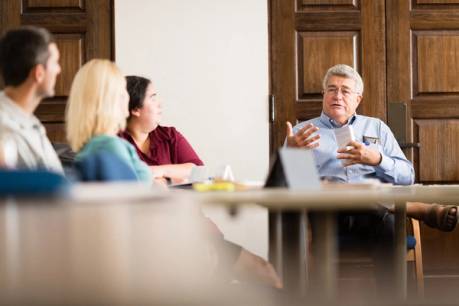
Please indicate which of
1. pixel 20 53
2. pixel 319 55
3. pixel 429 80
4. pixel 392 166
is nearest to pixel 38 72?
pixel 20 53

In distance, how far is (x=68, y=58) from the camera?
205 inches

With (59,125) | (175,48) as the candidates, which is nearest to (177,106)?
(175,48)

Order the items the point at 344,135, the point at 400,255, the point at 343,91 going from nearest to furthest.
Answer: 1. the point at 400,255
2. the point at 344,135
3. the point at 343,91

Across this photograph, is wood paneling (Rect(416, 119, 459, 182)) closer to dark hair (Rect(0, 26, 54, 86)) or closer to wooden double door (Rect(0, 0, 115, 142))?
wooden double door (Rect(0, 0, 115, 142))

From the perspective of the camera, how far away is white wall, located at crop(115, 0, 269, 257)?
5234mm

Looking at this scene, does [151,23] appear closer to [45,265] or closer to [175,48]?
[175,48]

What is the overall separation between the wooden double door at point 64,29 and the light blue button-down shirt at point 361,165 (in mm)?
1333

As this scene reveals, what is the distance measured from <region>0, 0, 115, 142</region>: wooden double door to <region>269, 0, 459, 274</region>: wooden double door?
3.31 ft

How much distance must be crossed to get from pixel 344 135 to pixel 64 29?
199 cm

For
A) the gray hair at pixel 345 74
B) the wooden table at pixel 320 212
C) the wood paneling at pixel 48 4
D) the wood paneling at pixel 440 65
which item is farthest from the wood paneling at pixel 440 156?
the wood paneling at pixel 48 4

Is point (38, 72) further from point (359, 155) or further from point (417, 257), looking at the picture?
point (417, 257)

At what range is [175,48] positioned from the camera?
527 centimetres

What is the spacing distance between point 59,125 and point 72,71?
32 centimetres

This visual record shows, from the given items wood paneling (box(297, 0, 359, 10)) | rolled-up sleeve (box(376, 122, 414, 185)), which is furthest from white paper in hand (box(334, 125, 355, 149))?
wood paneling (box(297, 0, 359, 10))
